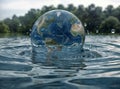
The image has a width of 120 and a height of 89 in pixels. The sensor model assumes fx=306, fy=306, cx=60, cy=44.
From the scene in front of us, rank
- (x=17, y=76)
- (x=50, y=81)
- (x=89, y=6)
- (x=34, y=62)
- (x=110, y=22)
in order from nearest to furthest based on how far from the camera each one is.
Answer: (x=50, y=81)
(x=17, y=76)
(x=34, y=62)
(x=110, y=22)
(x=89, y=6)

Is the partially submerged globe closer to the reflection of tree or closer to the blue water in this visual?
the reflection of tree

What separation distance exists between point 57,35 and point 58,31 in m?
0.17

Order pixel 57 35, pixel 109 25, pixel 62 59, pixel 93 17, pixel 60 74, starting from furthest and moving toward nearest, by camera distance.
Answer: pixel 93 17 < pixel 109 25 < pixel 57 35 < pixel 62 59 < pixel 60 74

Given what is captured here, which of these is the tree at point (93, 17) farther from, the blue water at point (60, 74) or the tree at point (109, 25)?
the blue water at point (60, 74)

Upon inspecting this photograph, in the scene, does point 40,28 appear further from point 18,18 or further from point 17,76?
point 18,18

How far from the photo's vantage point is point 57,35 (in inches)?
423

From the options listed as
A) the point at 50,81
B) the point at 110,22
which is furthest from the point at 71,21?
the point at 110,22

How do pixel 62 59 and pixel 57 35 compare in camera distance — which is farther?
pixel 57 35

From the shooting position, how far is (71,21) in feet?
36.6

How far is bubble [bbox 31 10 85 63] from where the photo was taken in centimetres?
1070

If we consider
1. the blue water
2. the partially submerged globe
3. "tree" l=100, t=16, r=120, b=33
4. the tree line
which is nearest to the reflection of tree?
the blue water

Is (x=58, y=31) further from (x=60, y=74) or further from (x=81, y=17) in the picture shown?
(x=81, y=17)

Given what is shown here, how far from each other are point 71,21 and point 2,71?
4440 mm

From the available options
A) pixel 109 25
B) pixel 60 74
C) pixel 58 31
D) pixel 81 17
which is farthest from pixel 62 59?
pixel 81 17
